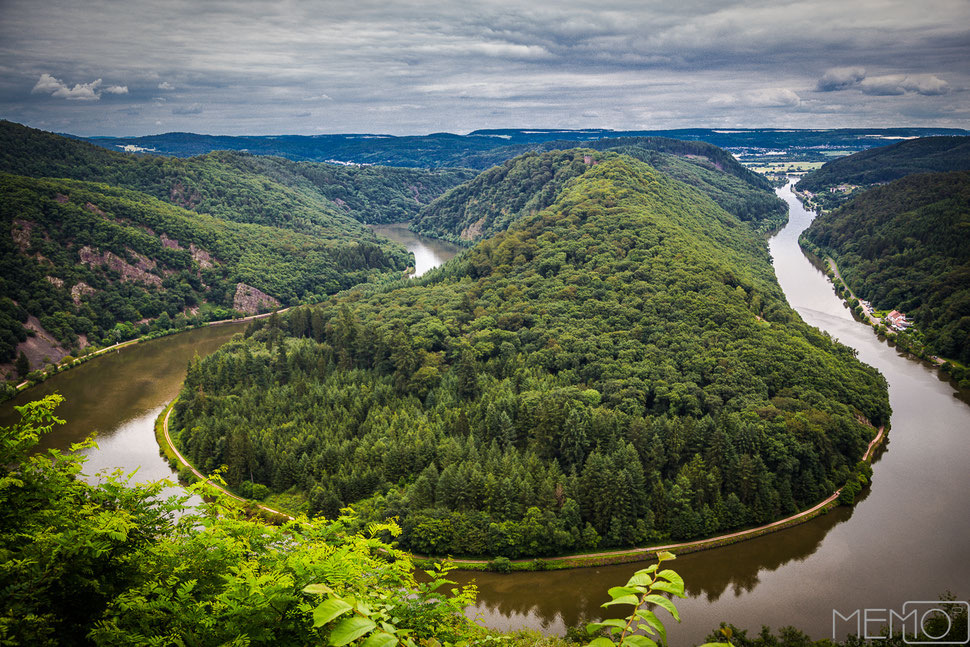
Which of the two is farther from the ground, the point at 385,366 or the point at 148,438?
the point at 385,366

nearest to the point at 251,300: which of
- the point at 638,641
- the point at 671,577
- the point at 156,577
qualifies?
the point at 156,577

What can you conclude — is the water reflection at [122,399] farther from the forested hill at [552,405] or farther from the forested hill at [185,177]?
the forested hill at [185,177]

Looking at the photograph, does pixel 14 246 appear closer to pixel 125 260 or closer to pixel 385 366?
pixel 125 260

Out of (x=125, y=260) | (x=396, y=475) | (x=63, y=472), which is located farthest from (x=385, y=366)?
(x=125, y=260)

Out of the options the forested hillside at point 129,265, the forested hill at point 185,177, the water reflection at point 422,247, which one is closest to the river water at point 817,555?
the forested hillside at point 129,265

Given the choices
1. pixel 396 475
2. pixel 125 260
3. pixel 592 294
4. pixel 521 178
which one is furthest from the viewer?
pixel 521 178
